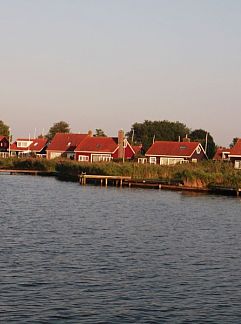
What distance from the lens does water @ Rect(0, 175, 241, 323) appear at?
18500mm

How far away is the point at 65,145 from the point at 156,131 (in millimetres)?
46820

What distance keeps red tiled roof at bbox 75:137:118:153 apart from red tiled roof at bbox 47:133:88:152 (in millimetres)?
4687

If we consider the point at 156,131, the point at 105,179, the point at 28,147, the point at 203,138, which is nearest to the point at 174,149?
the point at 105,179

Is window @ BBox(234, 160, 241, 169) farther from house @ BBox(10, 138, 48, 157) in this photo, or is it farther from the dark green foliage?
house @ BBox(10, 138, 48, 157)

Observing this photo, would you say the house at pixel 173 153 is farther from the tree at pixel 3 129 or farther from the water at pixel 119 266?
the tree at pixel 3 129

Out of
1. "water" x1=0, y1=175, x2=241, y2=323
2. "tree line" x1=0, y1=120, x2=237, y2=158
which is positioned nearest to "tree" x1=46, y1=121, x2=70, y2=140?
"tree line" x1=0, y1=120, x2=237, y2=158

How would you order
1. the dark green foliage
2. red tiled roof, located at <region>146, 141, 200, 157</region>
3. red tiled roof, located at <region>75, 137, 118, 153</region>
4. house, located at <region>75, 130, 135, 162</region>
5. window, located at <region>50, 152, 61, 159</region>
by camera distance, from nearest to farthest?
the dark green foliage → red tiled roof, located at <region>146, 141, 200, 157</region> → house, located at <region>75, 130, 135, 162</region> → red tiled roof, located at <region>75, 137, 118, 153</region> → window, located at <region>50, 152, 61, 159</region>

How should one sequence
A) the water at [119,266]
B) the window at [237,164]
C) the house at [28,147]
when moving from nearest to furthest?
1. the water at [119,266]
2. the window at [237,164]
3. the house at [28,147]

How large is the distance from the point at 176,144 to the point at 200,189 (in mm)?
41268

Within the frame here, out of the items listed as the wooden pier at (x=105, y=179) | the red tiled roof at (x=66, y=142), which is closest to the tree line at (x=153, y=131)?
the red tiled roof at (x=66, y=142)

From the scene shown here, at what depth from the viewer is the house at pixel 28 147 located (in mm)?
126919

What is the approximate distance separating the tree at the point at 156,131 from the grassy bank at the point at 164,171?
59776 mm

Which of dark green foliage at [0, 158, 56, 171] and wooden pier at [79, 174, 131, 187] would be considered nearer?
wooden pier at [79, 174, 131, 187]

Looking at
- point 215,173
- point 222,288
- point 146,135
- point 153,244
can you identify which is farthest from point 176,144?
point 222,288
